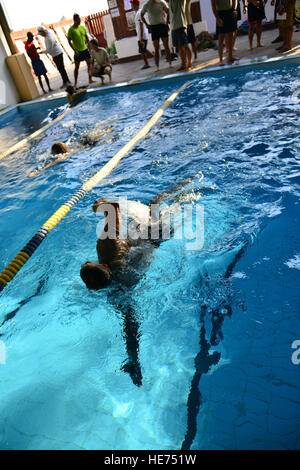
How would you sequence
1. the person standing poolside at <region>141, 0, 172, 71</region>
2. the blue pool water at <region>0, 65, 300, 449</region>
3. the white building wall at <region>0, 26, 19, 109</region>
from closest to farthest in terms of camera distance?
the blue pool water at <region>0, 65, 300, 449</region> → the person standing poolside at <region>141, 0, 172, 71</region> → the white building wall at <region>0, 26, 19, 109</region>

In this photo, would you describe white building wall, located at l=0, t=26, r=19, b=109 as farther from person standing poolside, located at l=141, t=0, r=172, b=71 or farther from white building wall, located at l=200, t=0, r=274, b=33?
white building wall, located at l=200, t=0, r=274, b=33

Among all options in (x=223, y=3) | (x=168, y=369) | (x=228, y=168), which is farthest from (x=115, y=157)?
(x=223, y=3)

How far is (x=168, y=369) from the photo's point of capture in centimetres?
239

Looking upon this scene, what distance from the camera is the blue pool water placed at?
2.07 meters

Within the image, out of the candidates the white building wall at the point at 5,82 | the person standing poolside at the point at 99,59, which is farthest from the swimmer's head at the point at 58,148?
the white building wall at the point at 5,82

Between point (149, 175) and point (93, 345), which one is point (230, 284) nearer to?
point (93, 345)

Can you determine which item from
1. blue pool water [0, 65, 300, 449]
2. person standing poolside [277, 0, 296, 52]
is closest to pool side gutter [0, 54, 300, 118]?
person standing poolside [277, 0, 296, 52]

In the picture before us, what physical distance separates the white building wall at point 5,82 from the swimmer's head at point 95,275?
35.5 ft

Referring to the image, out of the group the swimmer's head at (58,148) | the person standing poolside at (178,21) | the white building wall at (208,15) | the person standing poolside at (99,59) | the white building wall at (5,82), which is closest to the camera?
the swimmer's head at (58,148)

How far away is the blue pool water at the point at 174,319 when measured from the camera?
2070 mm

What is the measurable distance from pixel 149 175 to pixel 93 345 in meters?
2.95

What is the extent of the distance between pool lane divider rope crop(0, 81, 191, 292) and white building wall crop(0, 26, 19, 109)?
20.5 feet

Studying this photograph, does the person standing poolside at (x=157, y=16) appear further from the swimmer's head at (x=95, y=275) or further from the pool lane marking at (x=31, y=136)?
the swimmer's head at (x=95, y=275)

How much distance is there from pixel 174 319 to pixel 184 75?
818 centimetres
